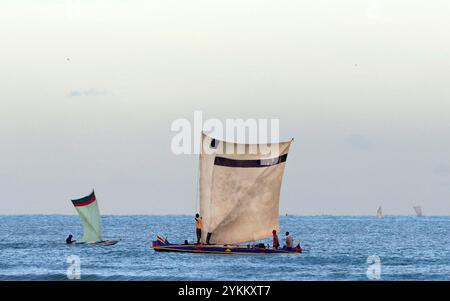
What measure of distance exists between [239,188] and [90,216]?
1080 inches

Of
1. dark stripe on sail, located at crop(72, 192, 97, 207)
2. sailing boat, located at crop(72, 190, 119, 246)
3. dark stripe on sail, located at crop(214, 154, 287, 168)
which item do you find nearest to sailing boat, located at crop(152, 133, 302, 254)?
dark stripe on sail, located at crop(214, 154, 287, 168)

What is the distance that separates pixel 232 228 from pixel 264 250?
10.6 ft

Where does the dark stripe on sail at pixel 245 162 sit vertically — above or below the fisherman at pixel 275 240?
above

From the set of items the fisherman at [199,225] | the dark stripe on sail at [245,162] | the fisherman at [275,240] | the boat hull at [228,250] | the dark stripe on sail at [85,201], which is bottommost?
the boat hull at [228,250]

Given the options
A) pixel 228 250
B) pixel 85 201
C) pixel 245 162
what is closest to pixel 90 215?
pixel 85 201

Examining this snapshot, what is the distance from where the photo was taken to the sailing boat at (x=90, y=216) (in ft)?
269

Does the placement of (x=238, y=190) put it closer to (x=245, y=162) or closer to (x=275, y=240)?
(x=245, y=162)

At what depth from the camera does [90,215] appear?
270 feet

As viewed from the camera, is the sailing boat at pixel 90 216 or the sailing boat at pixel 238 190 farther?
the sailing boat at pixel 90 216

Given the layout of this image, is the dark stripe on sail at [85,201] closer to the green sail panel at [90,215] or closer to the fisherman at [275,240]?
the green sail panel at [90,215]

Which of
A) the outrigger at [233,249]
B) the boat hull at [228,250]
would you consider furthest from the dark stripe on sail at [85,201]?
the boat hull at [228,250]

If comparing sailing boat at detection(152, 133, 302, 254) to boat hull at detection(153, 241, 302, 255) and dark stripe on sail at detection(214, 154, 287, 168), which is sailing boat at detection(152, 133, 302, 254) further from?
boat hull at detection(153, 241, 302, 255)
